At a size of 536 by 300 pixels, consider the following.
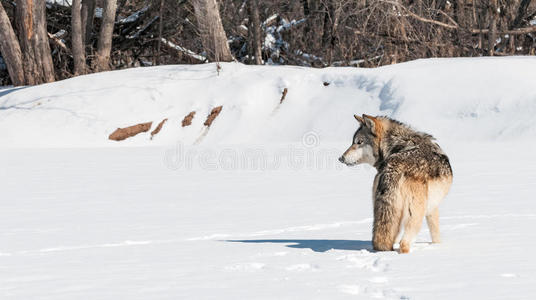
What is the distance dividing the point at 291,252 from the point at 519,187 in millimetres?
5543

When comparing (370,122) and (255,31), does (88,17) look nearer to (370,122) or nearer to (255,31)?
(255,31)

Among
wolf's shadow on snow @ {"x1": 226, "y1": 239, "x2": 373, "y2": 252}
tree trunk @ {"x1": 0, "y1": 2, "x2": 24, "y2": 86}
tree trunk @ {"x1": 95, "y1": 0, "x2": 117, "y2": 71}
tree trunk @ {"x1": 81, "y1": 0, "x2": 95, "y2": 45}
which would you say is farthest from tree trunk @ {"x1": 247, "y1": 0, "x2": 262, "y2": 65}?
wolf's shadow on snow @ {"x1": 226, "y1": 239, "x2": 373, "y2": 252}

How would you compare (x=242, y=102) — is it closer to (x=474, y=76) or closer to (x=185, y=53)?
(x=474, y=76)

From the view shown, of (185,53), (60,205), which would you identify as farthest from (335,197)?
(185,53)

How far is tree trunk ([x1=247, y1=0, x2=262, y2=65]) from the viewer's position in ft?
86.6

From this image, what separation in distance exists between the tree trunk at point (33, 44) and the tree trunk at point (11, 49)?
18cm

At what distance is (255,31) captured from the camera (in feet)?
87.9

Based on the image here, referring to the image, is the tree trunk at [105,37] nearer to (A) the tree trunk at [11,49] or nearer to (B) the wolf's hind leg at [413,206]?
(A) the tree trunk at [11,49]

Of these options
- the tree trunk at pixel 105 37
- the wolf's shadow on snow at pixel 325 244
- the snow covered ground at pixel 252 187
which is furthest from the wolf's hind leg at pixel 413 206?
the tree trunk at pixel 105 37

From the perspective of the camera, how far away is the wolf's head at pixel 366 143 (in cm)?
679

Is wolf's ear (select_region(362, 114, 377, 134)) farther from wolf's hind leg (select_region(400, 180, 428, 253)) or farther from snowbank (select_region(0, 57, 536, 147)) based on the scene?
snowbank (select_region(0, 57, 536, 147))

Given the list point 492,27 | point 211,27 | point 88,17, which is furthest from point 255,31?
point 492,27

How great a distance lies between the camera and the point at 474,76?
18.2 m

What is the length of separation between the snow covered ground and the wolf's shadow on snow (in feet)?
0.09
